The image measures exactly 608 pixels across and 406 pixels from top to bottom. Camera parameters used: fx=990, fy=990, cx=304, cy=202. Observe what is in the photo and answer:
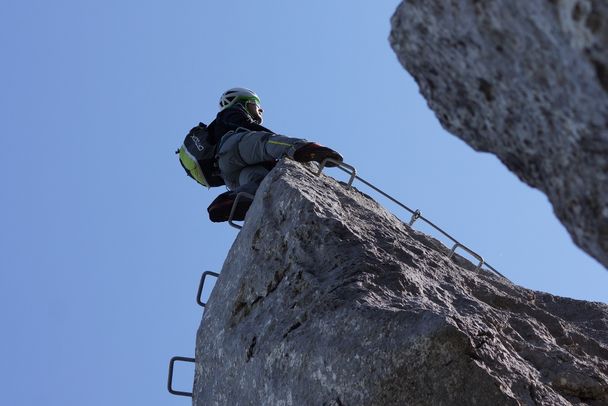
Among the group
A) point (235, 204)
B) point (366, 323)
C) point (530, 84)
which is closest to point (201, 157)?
point (235, 204)

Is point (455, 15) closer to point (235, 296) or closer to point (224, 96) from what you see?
point (235, 296)

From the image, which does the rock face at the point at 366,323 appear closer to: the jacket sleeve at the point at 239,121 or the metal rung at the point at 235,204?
the metal rung at the point at 235,204

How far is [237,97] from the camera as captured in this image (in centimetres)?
1098

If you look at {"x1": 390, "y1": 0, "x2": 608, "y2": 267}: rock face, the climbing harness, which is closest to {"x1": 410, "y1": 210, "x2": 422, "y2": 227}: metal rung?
the climbing harness

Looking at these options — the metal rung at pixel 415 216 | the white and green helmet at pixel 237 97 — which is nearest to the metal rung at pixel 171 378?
the metal rung at pixel 415 216

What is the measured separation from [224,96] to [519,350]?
579 cm

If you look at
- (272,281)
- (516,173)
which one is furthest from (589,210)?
(272,281)

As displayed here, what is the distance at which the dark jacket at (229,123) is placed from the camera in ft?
33.1

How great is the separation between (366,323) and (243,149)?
3.93 meters

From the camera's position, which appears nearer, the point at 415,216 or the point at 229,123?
the point at 415,216

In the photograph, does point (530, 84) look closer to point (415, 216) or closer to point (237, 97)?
point (415, 216)

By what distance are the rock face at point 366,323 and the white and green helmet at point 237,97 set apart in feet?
10.5

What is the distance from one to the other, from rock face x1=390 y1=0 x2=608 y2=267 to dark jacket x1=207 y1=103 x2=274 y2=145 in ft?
21.4

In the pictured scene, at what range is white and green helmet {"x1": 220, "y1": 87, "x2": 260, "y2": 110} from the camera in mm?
10984
